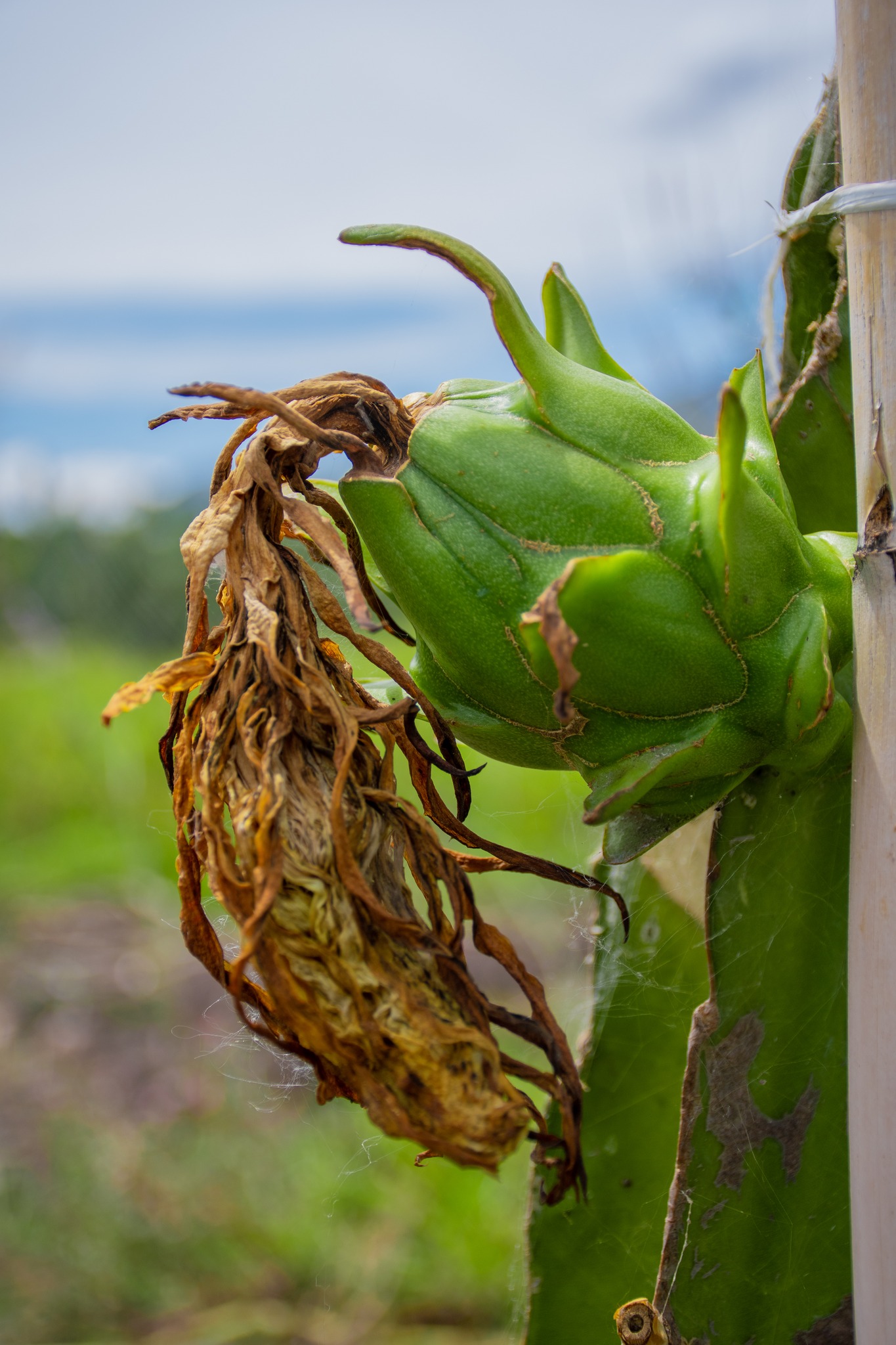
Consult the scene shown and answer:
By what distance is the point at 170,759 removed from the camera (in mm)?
457

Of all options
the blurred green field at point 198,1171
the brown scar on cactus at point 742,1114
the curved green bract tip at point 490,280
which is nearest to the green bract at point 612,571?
the curved green bract tip at point 490,280

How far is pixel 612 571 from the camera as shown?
0.37 meters

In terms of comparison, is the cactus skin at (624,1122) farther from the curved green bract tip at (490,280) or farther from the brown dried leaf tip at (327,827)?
the curved green bract tip at (490,280)

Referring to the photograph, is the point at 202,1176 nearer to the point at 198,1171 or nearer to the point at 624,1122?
the point at 198,1171

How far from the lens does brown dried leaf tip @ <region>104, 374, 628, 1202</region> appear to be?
36cm

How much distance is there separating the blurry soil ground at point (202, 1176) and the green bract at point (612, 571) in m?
0.40

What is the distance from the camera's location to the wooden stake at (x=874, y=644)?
1.19 ft

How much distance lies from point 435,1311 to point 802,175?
1.87m

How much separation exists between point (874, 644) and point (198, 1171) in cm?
204

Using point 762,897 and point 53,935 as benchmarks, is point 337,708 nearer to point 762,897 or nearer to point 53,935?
point 762,897

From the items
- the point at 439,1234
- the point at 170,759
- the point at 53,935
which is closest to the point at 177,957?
the point at 53,935

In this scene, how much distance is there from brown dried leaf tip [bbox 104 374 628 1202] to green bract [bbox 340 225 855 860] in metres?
0.03

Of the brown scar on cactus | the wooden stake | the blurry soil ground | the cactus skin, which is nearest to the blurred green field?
the blurry soil ground

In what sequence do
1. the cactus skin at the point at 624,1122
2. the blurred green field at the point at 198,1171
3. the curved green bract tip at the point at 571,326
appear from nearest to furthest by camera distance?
the curved green bract tip at the point at 571,326
the cactus skin at the point at 624,1122
the blurred green field at the point at 198,1171
